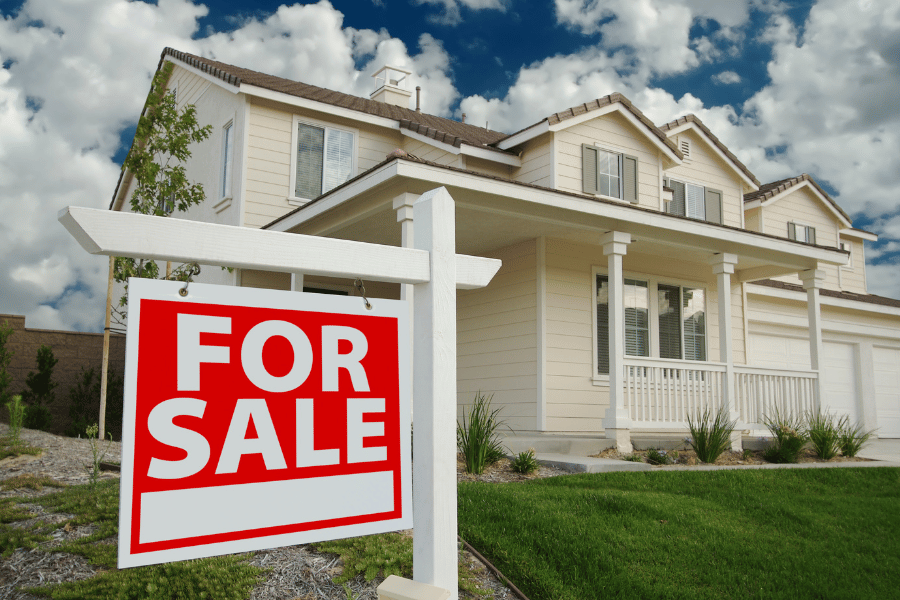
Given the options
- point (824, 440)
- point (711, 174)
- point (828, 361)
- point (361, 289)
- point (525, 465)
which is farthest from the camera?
point (828, 361)

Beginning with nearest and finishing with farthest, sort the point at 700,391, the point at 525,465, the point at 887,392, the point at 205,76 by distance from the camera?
the point at 525,465 < the point at 700,391 < the point at 205,76 < the point at 887,392

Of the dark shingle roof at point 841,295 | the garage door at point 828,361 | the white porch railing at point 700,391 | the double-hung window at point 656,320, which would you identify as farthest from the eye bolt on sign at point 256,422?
the dark shingle roof at point 841,295

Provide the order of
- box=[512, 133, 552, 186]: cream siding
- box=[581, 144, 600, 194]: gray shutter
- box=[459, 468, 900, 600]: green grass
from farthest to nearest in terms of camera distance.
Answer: box=[581, 144, 600, 194]: gray shutter, box=[512, 133, 552, 186]: cream siding, box=[459, 468, 900, 600]: green grass

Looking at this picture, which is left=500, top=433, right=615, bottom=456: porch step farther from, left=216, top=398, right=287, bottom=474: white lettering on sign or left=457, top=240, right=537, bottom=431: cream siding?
left=216, top=398, right=287, bottom=474: white lettering on sign

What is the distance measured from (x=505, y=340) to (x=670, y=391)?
2.58 m

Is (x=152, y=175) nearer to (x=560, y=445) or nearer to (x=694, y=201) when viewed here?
(x=560, y=445)

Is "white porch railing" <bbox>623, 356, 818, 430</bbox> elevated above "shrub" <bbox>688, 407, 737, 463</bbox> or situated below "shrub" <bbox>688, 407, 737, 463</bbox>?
above

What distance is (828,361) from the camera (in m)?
15.0

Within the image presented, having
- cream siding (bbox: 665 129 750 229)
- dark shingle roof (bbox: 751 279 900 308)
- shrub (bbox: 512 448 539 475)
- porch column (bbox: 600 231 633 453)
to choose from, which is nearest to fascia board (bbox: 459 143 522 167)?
porch column (bbox: 600 231 633 453)

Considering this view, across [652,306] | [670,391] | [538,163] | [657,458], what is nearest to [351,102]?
[538,163]

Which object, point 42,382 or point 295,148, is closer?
point 42,382

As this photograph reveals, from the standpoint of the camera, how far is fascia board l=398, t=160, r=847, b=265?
24.5ft

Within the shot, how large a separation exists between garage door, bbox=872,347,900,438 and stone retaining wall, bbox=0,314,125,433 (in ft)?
53.4

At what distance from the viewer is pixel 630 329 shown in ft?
36.0
